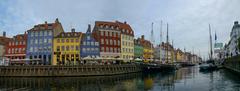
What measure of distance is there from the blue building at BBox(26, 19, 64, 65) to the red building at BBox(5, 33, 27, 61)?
7.73 feet

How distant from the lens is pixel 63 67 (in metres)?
56.8

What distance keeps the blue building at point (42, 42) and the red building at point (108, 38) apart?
41.1 feet

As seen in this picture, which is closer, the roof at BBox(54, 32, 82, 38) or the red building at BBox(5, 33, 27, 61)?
the roof at BBox(54, 32, 82, 38)

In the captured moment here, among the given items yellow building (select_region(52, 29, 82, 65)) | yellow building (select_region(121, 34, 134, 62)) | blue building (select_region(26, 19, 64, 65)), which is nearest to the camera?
yellow building (select_region(52, 29, 82, 65))

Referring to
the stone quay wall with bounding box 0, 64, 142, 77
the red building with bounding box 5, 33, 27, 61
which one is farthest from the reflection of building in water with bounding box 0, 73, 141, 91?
the red building with bounding box 5, 33, 27, 61

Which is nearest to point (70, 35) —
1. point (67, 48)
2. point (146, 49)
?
point (67, 48)

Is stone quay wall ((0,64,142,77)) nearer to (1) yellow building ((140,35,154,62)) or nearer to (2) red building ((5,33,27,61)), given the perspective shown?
(2) red building ((5,33,27,61))

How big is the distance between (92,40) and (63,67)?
2318 centimetres

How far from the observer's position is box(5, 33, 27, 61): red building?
81938mm

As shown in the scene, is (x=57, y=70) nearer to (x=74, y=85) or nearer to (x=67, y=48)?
(x=74, y=85)

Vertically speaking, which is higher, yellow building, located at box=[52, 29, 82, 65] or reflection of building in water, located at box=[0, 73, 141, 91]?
yellow building, located at box=[52, 29, 82, 65]

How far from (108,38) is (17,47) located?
27.8 metres

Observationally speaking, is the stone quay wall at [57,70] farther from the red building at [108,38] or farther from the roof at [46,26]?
the roof at [46,26]

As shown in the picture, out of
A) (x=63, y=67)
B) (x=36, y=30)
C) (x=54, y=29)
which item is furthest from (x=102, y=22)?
(x=63, y=67)
